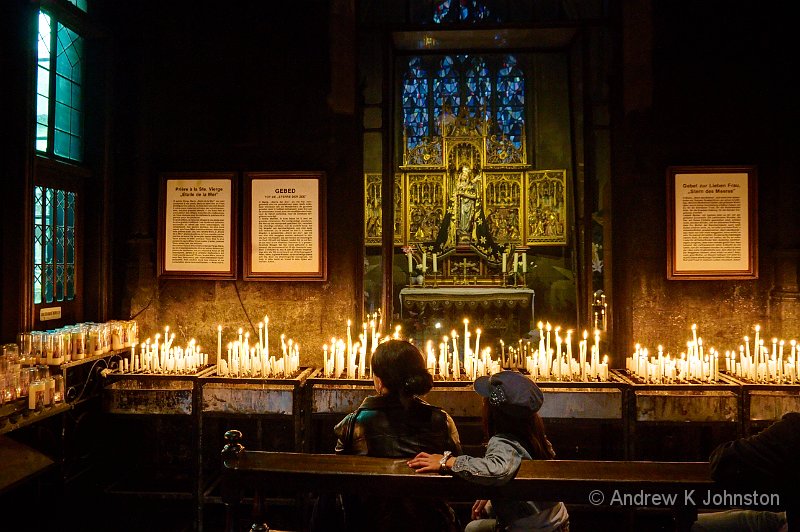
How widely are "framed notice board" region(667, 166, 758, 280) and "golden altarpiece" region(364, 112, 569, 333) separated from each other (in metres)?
4.29

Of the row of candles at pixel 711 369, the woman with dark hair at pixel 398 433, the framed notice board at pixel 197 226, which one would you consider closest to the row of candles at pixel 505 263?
the framed notice board at pixel 197 226

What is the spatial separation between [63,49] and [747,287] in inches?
308

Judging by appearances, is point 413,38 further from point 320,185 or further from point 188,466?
point 188,466

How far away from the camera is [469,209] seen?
10711 millimetres

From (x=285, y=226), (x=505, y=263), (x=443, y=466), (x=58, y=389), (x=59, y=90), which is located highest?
(x=59, y=90)

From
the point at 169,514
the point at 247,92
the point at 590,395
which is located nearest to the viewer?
the point at 590,395

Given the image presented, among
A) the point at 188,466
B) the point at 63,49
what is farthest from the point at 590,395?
the point at 63,49

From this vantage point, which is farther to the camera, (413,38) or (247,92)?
(413,38)

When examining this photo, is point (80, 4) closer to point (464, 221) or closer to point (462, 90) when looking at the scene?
point (464, 221)

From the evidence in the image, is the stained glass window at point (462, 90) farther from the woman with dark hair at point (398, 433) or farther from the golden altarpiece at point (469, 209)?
the woman with dark hair at point (398, 433)

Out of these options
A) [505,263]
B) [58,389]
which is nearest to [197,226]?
[58,389]

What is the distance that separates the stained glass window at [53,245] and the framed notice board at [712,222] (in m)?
6.51

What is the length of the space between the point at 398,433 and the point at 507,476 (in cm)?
73

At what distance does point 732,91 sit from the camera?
5457 millimetres
